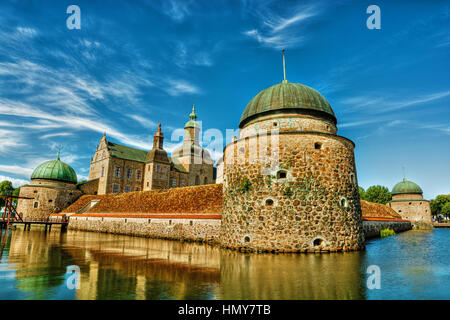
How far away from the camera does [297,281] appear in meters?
7.46

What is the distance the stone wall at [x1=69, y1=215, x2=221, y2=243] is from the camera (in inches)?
719

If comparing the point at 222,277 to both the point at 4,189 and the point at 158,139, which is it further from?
the point at 4,189

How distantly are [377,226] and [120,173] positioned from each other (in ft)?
132

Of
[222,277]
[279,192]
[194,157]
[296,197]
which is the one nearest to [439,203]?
[194,157]

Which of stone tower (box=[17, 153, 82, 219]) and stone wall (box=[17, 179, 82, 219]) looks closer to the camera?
stone wall (box=[17, 179, 82, 219])

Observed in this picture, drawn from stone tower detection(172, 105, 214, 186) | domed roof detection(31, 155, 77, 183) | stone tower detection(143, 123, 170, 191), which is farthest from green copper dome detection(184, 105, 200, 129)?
domed roof detection(31, 155, 77, 183)

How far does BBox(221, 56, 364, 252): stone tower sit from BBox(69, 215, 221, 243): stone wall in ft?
8.79

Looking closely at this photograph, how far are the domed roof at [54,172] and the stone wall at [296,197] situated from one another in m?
34.9

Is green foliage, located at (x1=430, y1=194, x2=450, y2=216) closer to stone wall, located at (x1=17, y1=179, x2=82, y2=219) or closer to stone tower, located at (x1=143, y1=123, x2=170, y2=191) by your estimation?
stone tower, located at (x1=143, y1=123, x2=170, y2=191)

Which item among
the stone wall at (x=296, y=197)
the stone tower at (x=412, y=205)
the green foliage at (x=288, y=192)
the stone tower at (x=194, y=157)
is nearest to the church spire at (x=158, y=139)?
the stone tower at (x=194, y=157)

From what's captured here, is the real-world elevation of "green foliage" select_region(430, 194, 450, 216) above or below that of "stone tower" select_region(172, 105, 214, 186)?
below

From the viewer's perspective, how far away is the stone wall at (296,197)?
1312cm

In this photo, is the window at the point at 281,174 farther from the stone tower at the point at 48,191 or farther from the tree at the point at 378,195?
the tree at the point at 378,195
